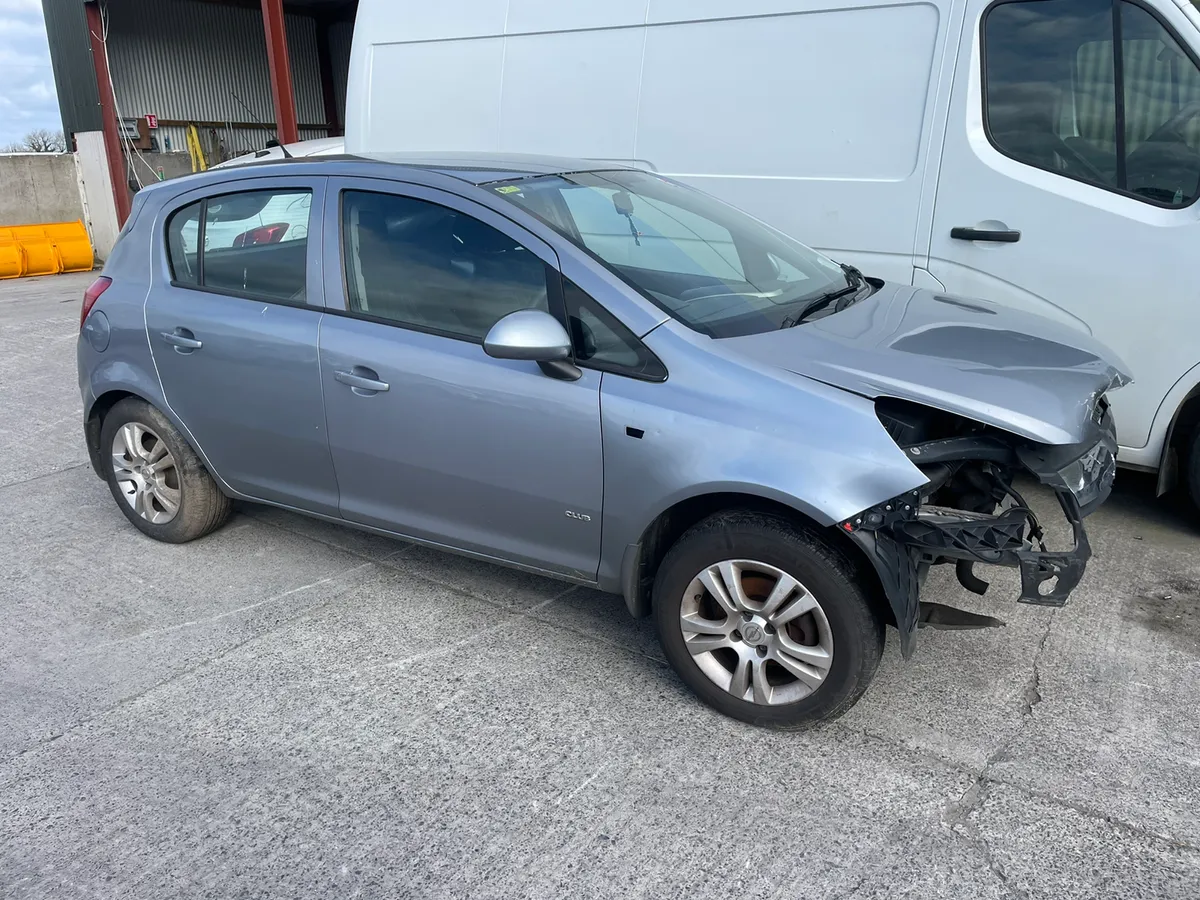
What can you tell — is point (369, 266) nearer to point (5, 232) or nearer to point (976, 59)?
point (976, 59)

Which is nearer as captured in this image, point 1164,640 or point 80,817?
point 80,817

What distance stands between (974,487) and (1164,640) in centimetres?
109

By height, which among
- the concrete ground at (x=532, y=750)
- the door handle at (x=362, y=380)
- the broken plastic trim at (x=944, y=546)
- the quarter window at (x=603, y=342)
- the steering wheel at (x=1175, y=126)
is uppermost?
the steering wheel at (x=1175, y=126)

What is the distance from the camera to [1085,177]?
420 cm

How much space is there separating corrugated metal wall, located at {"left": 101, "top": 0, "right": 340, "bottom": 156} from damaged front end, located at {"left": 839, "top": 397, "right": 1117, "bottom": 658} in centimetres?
2050

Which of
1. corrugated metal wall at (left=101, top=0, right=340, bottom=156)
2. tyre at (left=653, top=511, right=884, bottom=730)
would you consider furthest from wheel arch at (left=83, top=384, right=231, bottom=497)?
corrugated metal wall at (left=101, top=0, right=340, bottom=156)

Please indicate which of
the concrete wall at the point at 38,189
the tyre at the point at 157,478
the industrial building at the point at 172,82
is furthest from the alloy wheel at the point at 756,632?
the concrete wall at the point at 38,189

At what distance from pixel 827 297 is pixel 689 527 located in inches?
43.6

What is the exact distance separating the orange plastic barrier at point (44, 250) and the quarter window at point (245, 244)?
538 inches

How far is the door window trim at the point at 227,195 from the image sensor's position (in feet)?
12.2

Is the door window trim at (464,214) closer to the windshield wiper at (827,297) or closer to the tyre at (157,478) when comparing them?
the windshield wiper at (827,297)

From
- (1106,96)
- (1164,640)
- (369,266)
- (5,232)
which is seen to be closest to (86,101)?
(5,232)

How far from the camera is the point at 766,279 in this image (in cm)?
363

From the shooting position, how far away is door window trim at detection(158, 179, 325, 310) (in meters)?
3.71
